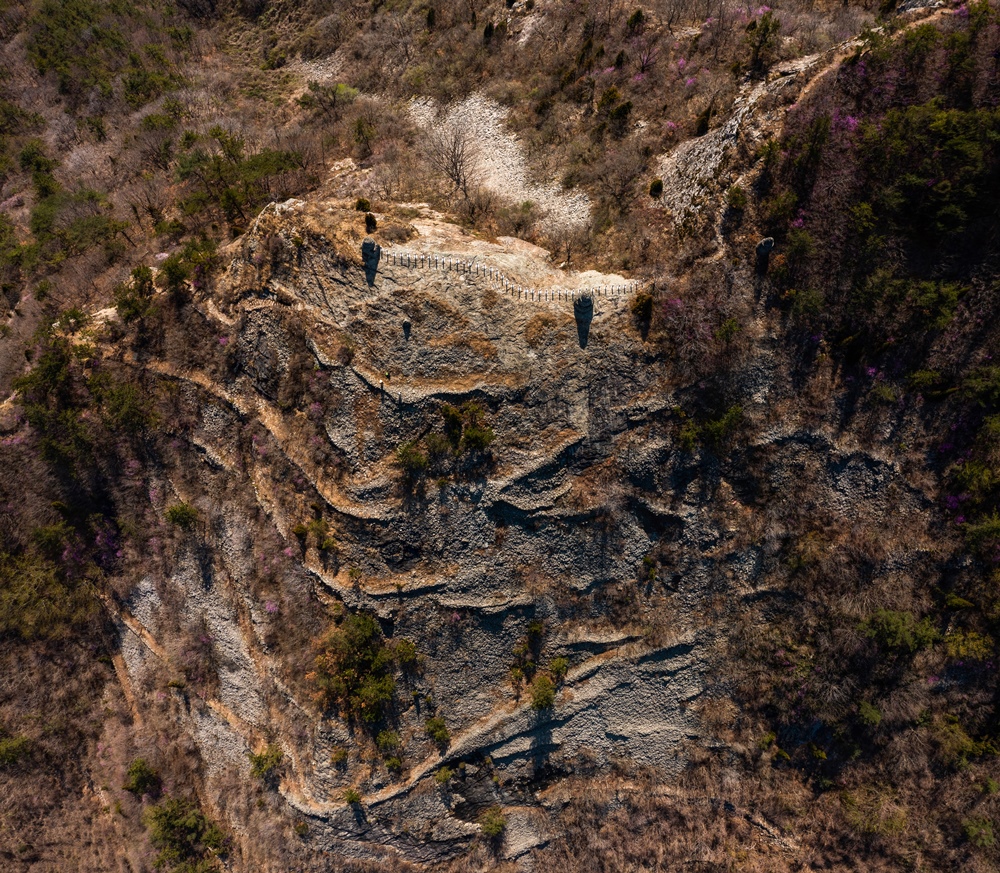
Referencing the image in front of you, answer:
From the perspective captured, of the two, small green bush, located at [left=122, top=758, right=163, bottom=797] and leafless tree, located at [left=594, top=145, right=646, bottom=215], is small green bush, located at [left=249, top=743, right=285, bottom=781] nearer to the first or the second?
small green bush, located at [left=122, top=758, right=163, bottom=797]

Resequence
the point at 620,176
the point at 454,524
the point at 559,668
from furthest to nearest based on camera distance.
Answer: the point at 620,176 → the point at 559,668 → the point at 454,524

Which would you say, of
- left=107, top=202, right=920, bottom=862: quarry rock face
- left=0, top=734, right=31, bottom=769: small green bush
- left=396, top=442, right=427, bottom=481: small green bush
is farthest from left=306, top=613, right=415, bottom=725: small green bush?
left=0, top=734, right=31, bottom=769: small green bush

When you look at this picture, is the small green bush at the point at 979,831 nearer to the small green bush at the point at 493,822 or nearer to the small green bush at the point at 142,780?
the small green bush at the point at 493,822

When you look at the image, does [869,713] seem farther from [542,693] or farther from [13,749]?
[13,749]

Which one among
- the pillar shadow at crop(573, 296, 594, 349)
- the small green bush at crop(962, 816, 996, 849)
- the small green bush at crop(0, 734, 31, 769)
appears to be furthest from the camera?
the small green bush at crop(0, 734, 31, 769)

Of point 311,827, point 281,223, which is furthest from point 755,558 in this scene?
point 281,223

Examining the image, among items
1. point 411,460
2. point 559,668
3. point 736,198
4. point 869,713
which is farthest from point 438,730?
point 736,198
